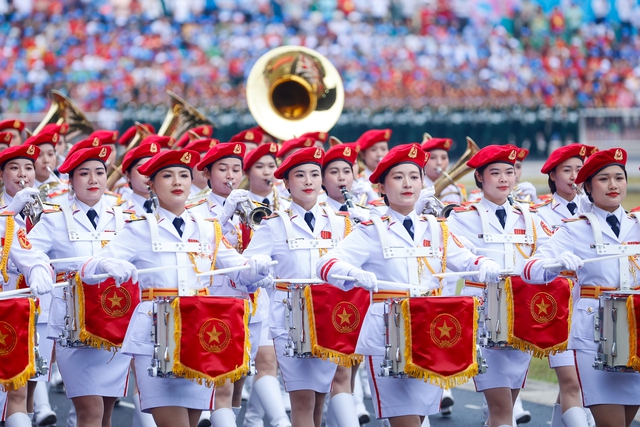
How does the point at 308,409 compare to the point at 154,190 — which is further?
the point at 308,409

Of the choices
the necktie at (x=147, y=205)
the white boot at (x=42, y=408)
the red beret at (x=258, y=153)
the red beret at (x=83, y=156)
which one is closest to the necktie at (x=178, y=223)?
the red beret at (x=83, y=156)

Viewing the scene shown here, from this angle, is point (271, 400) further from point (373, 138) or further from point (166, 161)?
point (373, 138)

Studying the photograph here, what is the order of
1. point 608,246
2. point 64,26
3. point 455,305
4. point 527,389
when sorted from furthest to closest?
point 64,26
point 527,389
point 608,246
point 455,305

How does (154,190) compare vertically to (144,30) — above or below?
below

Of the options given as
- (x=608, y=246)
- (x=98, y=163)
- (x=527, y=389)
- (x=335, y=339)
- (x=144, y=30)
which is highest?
(x=144, y=30)

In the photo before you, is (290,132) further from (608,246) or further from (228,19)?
(228,19)

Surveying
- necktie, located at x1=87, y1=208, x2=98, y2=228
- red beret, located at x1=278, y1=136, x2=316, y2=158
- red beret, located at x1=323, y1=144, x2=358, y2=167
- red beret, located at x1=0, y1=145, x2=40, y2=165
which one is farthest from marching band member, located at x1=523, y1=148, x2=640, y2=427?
red beret, located at x1=0, y1=145, x2=40, y2=165

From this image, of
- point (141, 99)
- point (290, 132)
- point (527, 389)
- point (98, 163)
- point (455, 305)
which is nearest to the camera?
point (455, 305)

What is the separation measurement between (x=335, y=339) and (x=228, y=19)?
26142 millimetres

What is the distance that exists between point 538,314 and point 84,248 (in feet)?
9.49

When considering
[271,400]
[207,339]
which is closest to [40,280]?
[207,339]

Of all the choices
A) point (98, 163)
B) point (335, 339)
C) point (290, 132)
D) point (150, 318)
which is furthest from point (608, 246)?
point (290, 132)

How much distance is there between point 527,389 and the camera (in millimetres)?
10172

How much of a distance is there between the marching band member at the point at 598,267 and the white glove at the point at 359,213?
1.61m
